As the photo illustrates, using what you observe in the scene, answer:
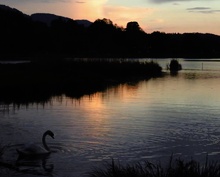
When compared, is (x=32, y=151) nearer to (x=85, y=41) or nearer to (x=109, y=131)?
(x=109, y=131)

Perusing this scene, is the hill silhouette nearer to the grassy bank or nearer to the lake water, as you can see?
the grassy bank

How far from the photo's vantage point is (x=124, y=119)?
1558 centimetres

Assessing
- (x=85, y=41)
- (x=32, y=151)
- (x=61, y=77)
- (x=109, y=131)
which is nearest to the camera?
(x=32, y=151)

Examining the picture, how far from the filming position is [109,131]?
43.8 feet

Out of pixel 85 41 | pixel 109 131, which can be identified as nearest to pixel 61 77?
pixel 109 131

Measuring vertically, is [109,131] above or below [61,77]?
below

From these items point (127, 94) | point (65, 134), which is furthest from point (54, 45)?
point (65, 134)

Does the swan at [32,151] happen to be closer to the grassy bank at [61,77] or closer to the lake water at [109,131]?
the lake water at [109,131]

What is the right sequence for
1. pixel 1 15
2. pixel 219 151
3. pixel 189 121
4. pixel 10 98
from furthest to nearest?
pixel 1 15, pixel 10 98, pixel 189 121, pixel 219 151

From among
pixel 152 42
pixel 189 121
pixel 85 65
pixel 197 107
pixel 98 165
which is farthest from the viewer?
pixel 152 42

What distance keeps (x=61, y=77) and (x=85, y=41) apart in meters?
57.4

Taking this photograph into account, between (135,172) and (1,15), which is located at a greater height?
(1,15)

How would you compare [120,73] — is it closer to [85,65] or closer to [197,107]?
[85,65]

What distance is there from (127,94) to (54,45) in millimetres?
58891
